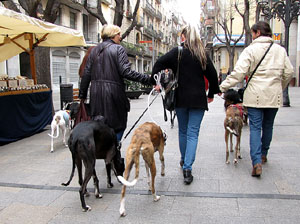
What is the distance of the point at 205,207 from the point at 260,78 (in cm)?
187

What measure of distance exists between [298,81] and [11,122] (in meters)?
25.8

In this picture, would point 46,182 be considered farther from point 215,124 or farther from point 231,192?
point 215,124

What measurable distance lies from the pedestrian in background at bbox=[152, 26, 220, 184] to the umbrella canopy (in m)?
3.81

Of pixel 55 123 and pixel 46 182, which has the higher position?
pixel 55 123

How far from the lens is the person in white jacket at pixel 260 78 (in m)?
4.05

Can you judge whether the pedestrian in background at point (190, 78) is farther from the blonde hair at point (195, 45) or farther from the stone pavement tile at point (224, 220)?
the stone pavement tile at point (224, 220)

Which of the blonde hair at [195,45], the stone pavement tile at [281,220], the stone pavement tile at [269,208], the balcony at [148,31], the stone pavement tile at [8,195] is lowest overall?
the stone pavement tile at [8,195]

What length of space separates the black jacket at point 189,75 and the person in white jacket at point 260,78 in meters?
0.42

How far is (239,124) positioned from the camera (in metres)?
4.83

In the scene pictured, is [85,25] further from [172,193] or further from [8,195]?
[172,193]

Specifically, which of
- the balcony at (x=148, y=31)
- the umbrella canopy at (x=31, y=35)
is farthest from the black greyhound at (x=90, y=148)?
the balcony at (x=148, y=31)

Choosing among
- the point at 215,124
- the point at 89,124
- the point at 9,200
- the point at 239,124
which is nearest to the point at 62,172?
the point at 9,200

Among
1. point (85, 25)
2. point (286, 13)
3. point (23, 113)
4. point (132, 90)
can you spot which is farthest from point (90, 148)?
point (85, 25)

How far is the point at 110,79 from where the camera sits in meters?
3.93
